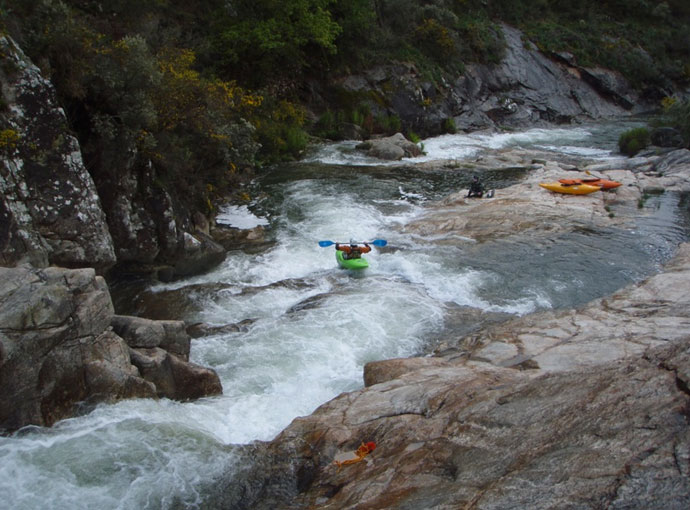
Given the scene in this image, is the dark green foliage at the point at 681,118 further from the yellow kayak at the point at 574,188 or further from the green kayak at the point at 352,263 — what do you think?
the green kayak at the point at 352,263

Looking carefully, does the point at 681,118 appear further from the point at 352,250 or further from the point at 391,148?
the point at 352,250

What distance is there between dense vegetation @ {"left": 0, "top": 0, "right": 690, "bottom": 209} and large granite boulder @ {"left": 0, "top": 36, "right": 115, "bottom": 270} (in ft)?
2.35

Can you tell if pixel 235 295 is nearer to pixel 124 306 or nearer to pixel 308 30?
pixel 124 306

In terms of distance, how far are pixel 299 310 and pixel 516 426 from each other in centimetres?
513

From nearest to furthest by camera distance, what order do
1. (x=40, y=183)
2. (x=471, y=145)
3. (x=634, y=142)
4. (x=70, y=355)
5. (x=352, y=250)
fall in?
(x=70, y=355)
(x=40, y=183)
(x=352, y=250)
(x=634, y=142)
(x=471, y=145)

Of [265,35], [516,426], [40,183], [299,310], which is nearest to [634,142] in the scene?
[265,35]

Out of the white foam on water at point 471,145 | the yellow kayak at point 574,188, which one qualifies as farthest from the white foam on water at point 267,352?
the white foam on water at point 471,145

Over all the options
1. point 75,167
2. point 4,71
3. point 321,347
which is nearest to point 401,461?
point 321,347

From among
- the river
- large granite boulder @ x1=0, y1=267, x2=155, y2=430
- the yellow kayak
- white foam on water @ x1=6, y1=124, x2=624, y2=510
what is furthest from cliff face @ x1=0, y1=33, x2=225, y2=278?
the yellow kayak

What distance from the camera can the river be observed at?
198 inches

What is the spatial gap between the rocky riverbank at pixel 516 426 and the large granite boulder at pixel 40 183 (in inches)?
158

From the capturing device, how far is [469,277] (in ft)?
33.8

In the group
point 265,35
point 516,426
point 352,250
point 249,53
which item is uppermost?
point 265,35

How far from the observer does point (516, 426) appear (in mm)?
4234
